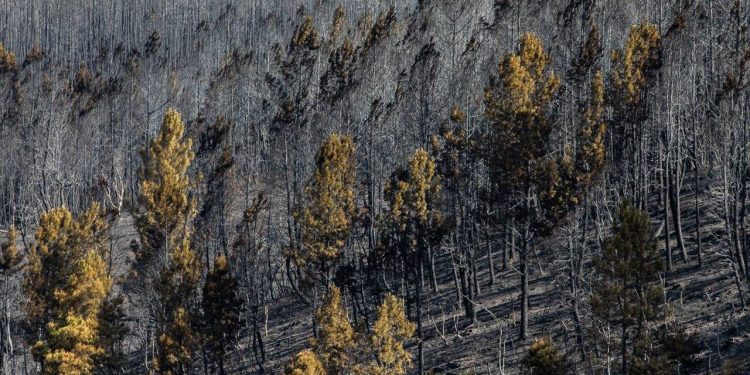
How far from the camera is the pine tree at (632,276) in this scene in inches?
829

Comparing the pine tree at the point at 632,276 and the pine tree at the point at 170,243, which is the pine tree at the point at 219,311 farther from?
the pine tree at the point at 632,276

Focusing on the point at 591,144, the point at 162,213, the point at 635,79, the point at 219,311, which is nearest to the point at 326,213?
the point at 219,311

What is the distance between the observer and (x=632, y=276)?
2162 cm

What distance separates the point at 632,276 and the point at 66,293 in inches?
785

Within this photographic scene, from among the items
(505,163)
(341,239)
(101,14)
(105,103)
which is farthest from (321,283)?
(101,14)

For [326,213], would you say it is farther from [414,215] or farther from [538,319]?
[538,319]

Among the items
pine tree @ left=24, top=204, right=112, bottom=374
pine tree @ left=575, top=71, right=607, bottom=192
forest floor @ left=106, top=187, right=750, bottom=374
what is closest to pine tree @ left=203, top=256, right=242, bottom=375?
forest floor @ left=106, top=187, right=750, bottom=374

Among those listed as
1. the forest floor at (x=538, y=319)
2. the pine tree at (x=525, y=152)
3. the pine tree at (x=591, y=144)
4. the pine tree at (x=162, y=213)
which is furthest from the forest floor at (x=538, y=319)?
the pine tree at (x=162, y=213)

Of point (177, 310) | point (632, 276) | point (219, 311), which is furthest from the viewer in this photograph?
point (219, 311)

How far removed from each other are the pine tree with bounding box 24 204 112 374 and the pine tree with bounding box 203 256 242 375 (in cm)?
381

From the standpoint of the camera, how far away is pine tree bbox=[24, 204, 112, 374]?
30.0 meters

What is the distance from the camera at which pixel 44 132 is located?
53.1 metres

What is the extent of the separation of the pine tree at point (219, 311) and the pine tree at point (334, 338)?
14.8 feet

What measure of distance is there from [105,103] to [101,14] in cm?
6704
